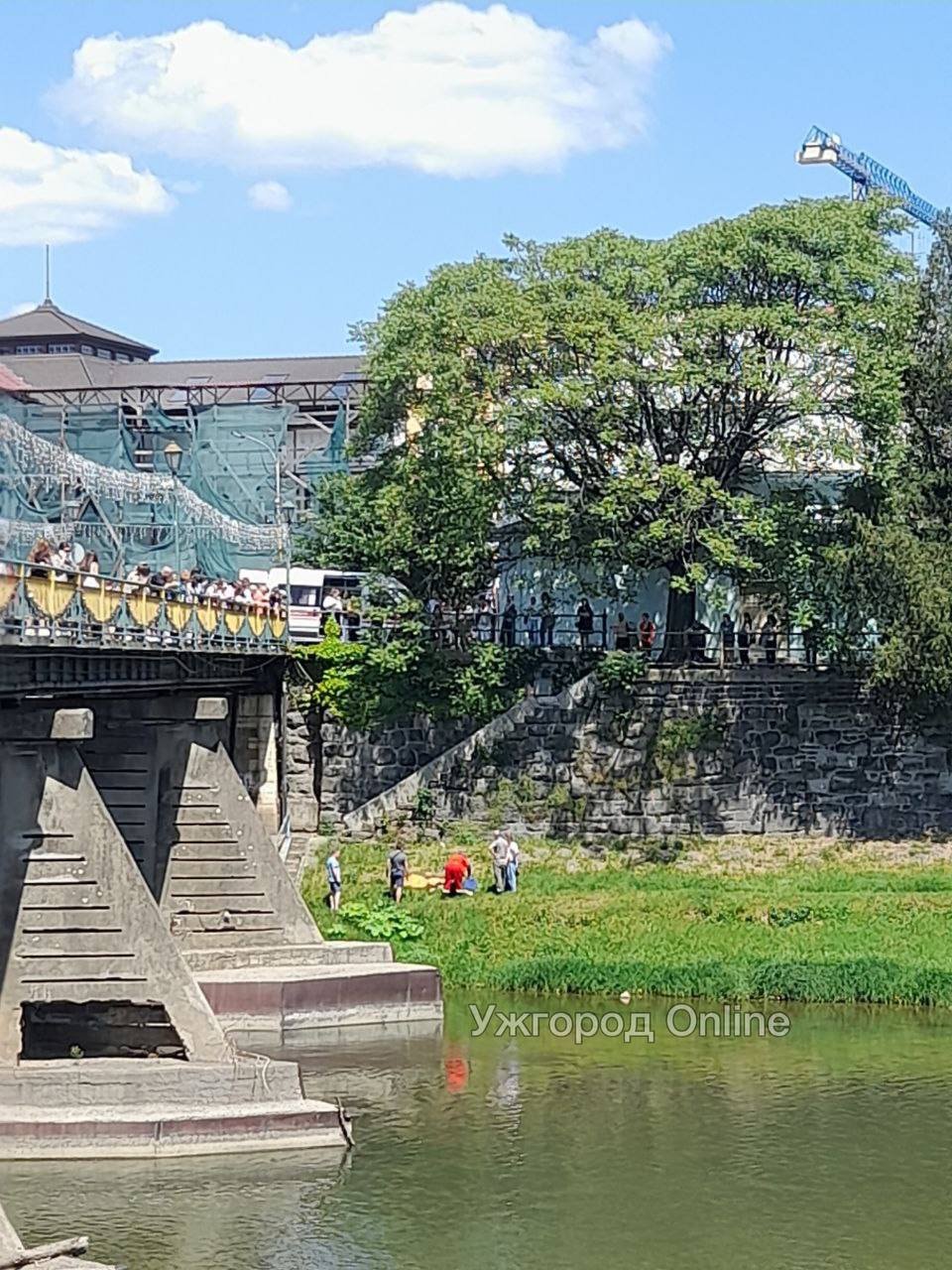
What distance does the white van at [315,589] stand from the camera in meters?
48.6

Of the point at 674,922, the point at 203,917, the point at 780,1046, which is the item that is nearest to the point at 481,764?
the point at 674,922

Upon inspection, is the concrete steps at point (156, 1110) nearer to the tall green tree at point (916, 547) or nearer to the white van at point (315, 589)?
the tall green tree at point (916, 547)

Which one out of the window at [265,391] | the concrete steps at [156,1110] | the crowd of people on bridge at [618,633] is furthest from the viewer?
the window at [265,391]

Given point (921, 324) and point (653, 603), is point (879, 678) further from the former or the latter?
point (653, 603)

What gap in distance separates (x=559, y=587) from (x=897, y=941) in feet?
42.7

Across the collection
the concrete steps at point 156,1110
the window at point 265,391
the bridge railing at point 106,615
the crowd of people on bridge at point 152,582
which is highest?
the window at point 265,391

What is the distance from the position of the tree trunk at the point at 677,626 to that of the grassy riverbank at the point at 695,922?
4493 millimetres

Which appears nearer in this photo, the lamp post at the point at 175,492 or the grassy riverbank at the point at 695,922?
the grassy riverbank at the point at 695,922

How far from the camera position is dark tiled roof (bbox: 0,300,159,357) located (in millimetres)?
96906

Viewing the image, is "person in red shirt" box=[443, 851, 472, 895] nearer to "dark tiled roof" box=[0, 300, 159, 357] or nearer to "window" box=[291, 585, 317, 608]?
"window" box=[291, 585, 317, 608]

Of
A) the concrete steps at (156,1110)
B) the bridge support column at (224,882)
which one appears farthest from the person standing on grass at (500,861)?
the concrete steps at (156,1110)

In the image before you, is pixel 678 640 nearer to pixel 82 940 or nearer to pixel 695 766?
pixel 695 766

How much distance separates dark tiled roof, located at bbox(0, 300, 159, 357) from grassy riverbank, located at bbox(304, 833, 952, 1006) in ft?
186

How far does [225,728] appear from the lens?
4547cm
